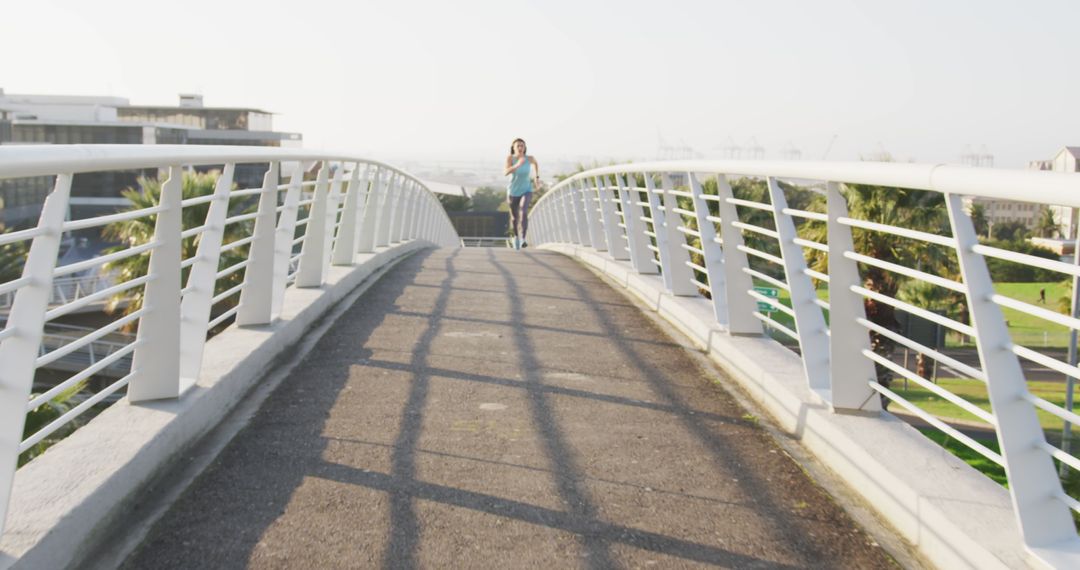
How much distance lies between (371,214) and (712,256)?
23.3 feet

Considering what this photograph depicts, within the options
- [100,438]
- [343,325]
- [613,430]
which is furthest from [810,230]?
[100,438]

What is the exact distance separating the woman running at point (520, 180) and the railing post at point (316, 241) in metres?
8.86

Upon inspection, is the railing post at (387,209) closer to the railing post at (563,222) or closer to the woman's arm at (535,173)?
the woman's arm at (535,173)

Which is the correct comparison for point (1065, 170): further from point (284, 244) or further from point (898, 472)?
point (284, 244)

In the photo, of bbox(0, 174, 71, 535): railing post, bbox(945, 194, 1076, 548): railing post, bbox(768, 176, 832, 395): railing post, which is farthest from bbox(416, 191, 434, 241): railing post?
bbox(945, 194, 1076, 548): railing post

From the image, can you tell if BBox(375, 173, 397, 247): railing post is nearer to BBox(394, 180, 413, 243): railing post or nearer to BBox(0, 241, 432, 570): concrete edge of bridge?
BBox(394, 180, 413, 243): railing post

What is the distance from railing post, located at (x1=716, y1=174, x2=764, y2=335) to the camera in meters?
6.54

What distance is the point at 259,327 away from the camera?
22.0 ft

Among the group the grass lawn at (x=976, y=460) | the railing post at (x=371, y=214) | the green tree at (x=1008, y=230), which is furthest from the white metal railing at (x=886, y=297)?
the green tree at (x=1008, y=230)

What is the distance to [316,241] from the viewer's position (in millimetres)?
8789

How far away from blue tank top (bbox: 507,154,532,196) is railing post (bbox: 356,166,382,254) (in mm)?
4548

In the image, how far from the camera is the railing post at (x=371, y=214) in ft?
43.1

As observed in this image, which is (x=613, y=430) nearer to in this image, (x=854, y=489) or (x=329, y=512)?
(x=854, y=489)

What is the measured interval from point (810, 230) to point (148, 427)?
23518 millimetres
